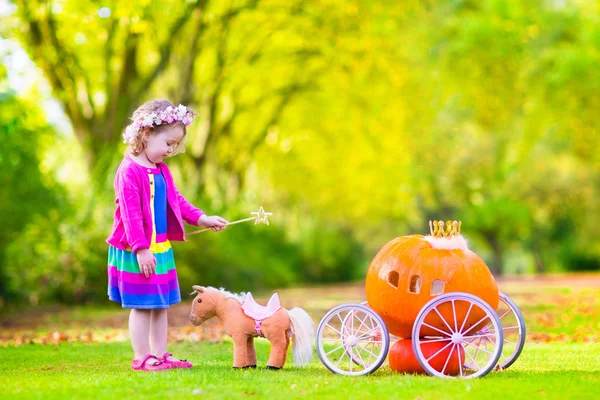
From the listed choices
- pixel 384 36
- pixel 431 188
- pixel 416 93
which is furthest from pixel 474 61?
pixel 431 188

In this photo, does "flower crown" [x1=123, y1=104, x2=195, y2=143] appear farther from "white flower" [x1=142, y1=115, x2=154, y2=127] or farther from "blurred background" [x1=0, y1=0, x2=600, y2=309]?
"blurred background" [x1=0, y1=0, x2=600, y2=309]

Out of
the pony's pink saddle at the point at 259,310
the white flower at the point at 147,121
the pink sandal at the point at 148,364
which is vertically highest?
the white flower at the point at 147,121

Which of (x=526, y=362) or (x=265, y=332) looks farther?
(x=526, y=362)

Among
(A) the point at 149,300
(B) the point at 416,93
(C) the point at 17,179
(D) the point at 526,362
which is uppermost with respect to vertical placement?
(B) the point at 416,93

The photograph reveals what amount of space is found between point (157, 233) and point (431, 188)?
→ 33.7 meters

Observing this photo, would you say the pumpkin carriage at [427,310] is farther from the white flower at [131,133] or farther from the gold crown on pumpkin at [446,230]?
the white flower at [131,133]

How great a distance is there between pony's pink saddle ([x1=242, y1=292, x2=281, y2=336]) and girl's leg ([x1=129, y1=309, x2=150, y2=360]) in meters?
0.74

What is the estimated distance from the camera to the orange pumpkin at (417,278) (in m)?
6.20

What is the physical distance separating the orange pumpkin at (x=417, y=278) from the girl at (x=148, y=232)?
55.6 inches

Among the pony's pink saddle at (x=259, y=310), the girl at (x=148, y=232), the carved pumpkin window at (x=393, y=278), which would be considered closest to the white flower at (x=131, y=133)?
the girl at (x=148, y=232)

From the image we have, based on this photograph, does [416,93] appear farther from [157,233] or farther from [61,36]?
[157,233]

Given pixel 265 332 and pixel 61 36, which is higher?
pixel 61 36

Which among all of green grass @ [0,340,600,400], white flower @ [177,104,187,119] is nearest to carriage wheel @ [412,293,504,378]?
green grass @ [0,340,600,400]

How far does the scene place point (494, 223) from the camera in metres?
39.8
